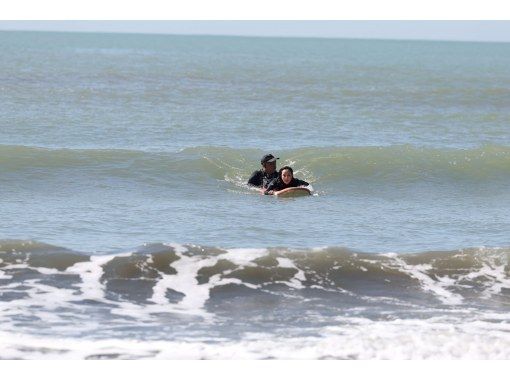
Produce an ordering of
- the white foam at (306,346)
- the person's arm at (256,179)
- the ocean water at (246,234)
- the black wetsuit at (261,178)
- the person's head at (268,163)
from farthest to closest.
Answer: the person's arm at (256,179), the black wetsuit at (261,178), the person's head at (268,163), the ocean water at (246,234), the white foam at (306,346)

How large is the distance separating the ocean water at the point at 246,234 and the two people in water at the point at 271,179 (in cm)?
31

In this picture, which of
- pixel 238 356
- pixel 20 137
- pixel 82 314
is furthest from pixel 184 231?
pixel 20 137

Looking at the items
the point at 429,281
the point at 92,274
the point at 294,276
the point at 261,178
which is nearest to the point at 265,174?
the point at 261,178

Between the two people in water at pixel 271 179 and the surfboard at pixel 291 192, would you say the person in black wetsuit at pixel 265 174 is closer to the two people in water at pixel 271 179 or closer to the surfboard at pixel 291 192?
the two people in water at pixel 271 179

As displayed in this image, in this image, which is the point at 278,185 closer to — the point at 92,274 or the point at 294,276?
the point at 294,276

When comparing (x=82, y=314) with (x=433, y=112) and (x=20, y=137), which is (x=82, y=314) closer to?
(x=20, y=137)

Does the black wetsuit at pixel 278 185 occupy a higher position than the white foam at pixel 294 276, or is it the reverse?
the black wetsuit at pixel 278 185

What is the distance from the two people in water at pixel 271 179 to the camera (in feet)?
72.4

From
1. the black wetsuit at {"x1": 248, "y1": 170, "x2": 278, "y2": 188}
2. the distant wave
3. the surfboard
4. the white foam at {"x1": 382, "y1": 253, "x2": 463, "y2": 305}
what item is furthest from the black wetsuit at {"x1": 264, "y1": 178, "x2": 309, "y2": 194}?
the white foam at {"x1": 382, "y1": 253, "x2": 463, "y2": 305}

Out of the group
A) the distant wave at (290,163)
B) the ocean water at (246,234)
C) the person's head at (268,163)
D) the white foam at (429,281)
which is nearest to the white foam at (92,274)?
the ocean water at (246,234)

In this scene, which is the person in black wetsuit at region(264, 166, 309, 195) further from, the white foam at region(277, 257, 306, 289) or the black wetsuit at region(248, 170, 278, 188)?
the white foam at region(277, 257, 306, 289)

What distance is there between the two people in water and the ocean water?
31cm

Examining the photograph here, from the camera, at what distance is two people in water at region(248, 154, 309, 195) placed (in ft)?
72.4

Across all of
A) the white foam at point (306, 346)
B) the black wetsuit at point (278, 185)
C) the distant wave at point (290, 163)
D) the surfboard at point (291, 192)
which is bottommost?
the white foam at point (306, 346)
